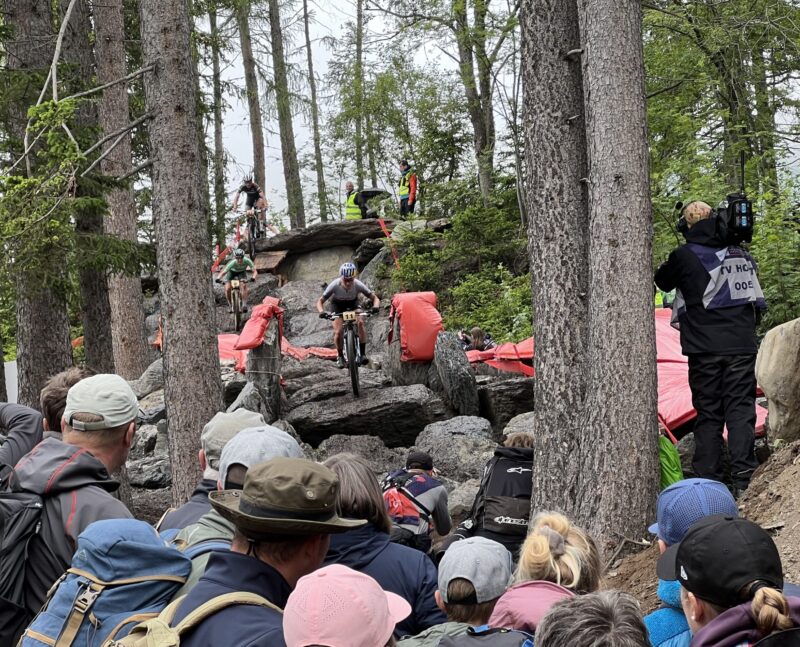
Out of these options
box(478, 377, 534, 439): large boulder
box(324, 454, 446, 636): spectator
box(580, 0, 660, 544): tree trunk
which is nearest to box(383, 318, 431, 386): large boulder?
box(478, 377, 534, 439): large boulder

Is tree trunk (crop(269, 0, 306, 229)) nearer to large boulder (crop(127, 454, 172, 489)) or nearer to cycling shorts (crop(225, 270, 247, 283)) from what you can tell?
cycling shorts (crop(225, 270, 247, 283))

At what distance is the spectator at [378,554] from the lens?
3361 mm

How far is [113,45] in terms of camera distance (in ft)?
47.6

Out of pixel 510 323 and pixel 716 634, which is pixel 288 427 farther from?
pixel 716 634

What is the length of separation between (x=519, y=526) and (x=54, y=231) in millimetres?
5037

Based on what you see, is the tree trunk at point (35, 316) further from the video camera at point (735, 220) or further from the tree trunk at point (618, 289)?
the video camera at point (735, 220)

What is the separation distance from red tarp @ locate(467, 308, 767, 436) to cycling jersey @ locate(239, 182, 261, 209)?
11715 mm

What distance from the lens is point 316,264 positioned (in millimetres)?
24547

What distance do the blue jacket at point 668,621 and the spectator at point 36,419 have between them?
2661mm

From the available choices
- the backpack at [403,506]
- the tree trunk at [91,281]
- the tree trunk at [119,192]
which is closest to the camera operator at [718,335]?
the backpack at [403,506]

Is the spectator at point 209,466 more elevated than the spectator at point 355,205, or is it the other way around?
the spectator at point 355,205

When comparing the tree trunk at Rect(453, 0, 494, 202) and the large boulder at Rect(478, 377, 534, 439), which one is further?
the tree trunk at Rect(453, 0, 494, 202)

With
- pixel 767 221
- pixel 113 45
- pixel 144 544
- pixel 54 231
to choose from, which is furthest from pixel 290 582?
pixel 113 45

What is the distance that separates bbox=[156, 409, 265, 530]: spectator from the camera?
3.59 metres
